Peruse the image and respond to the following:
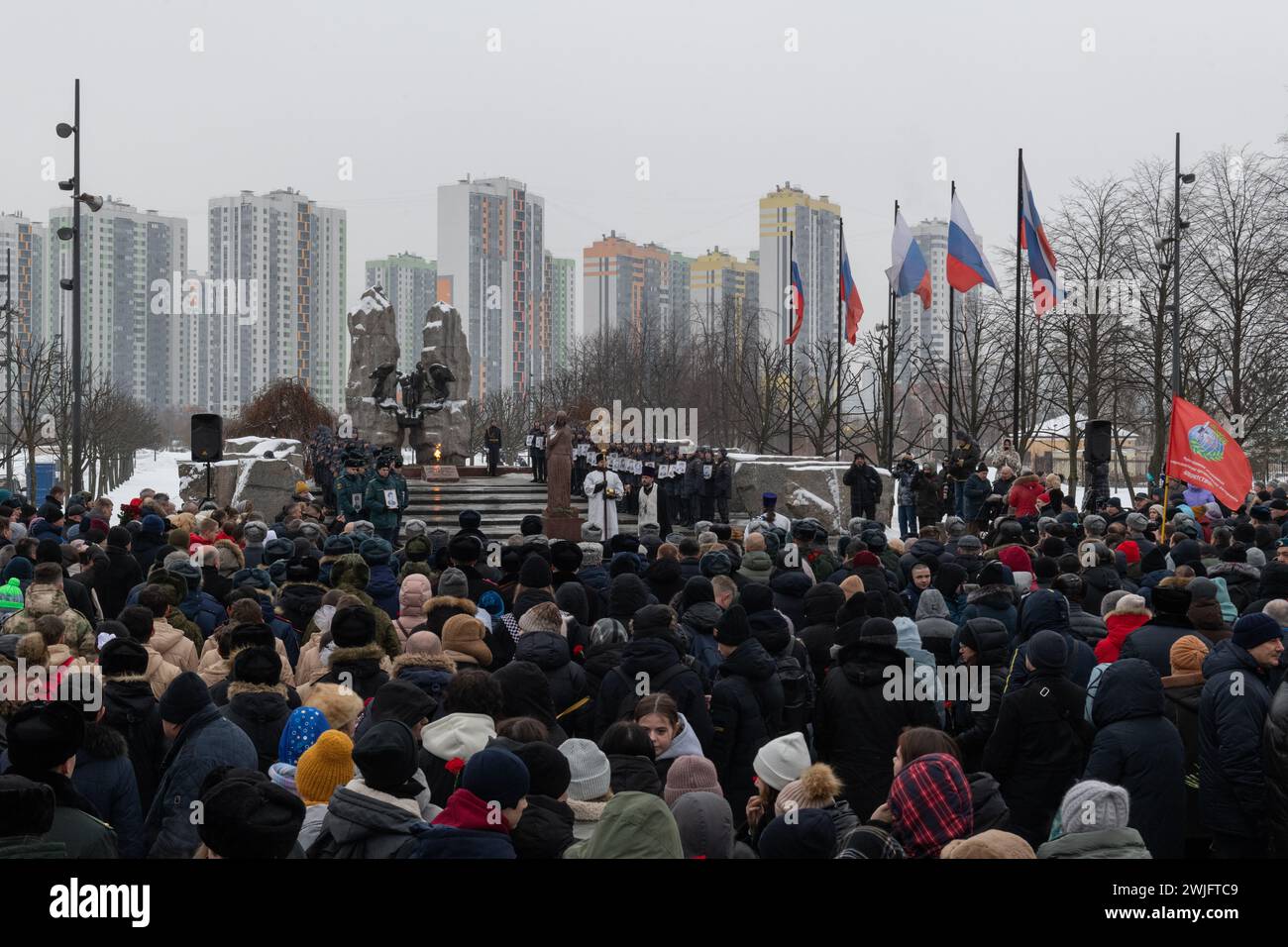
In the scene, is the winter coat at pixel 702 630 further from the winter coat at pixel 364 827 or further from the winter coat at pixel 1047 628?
the winter coat at pixel 364 827

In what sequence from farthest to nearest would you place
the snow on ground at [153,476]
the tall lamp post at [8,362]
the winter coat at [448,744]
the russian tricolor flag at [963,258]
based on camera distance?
1. the snow on ground at [153,476]
2. the tall lamp post at [8,362]
3. the russian tricolor flag at [963,258]
4. the winter coat at [448,744]

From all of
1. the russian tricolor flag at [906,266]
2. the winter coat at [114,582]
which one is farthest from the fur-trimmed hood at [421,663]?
the russian tricolor flag at [906,266]

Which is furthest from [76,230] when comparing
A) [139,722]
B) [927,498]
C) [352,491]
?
[139,722]

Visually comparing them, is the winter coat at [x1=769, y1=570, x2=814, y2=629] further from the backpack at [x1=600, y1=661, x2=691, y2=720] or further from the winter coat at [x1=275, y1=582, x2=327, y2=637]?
the winter coat at [x1=275, y1=582, x2=327, y2=637]

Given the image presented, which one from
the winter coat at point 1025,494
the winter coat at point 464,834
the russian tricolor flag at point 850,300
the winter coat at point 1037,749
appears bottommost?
the winter coat at point 1037,749

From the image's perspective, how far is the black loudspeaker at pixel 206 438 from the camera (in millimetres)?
19391

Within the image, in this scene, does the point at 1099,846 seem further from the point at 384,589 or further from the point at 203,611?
the point at 203,611

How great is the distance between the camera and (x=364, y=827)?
4527mm

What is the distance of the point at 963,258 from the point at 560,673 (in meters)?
19.3

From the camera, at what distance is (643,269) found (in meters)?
98.3

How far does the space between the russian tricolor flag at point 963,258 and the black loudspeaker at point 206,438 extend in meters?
12.5

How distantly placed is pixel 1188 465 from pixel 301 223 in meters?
74.3

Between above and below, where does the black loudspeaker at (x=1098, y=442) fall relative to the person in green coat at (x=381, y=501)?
above
